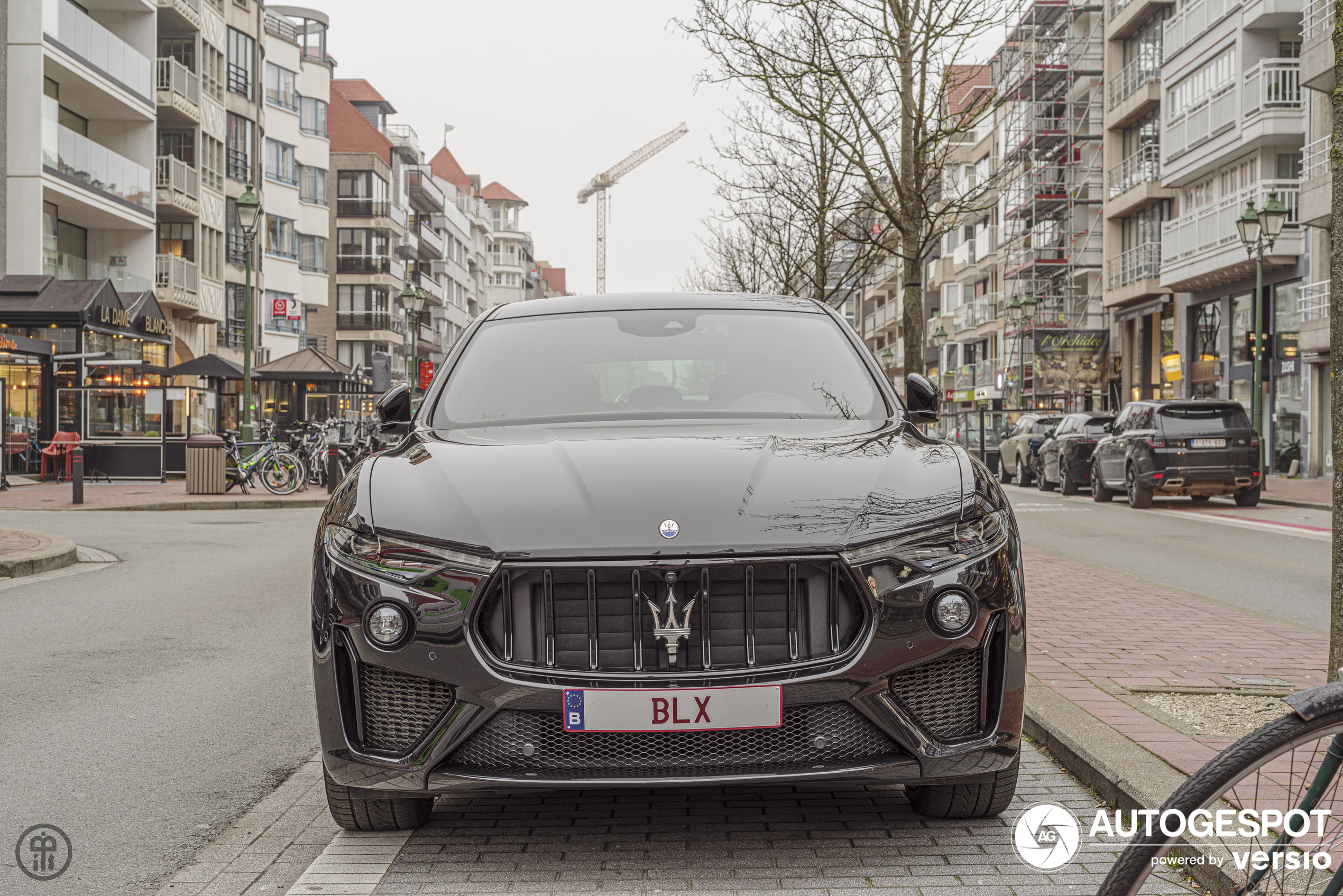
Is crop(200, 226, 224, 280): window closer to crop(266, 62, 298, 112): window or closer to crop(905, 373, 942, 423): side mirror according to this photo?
crop(266, 62, 298, 112): window

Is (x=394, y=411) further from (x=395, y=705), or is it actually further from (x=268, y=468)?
(x=268, y=468)

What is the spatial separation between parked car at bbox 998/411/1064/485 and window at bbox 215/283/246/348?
28732 mm

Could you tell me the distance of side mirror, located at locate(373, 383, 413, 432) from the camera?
502 centimetres

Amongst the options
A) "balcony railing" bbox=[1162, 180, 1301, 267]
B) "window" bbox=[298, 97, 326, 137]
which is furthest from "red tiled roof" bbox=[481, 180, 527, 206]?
"balcony railing" bbox=[1162, 180, 1301, 267]

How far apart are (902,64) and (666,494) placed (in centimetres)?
1411

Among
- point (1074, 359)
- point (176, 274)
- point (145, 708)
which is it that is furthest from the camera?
point (1074, 359)

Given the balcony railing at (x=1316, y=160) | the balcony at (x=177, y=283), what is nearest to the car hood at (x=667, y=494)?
the balcony railing at (x=1316, y=160)

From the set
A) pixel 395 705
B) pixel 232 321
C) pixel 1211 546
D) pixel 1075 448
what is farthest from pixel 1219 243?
pixel 395 705

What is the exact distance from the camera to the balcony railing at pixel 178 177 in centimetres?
4184

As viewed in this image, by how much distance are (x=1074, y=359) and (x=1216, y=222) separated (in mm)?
14124

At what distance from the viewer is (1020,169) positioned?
194ft

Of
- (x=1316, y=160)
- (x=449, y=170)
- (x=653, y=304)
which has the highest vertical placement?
(x=449, y=170)

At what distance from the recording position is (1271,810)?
2.35 m

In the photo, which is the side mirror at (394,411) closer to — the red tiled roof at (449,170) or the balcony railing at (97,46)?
the balcony railing at (97,46)
